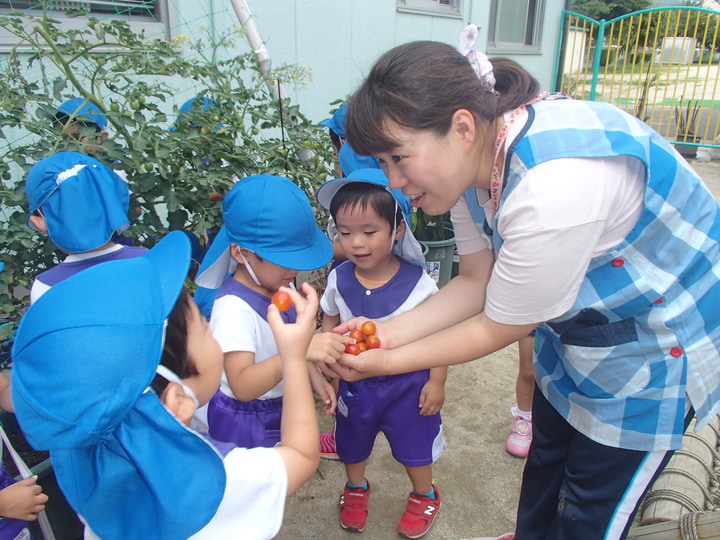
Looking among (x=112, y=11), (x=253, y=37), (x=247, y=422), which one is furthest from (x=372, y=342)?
(x=112, y=11)

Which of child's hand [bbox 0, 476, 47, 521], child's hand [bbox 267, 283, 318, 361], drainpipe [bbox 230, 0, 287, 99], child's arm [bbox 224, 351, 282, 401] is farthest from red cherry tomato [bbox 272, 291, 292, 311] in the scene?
drainpipe [bbox 230, 0, 287, 99]

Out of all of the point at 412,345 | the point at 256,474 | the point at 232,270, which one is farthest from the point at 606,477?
the point at 232,270

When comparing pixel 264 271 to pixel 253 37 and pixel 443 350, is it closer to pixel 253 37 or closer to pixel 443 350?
pixel 443 350

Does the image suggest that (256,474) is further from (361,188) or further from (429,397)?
(361,188)

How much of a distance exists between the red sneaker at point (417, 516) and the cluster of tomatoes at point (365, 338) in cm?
87

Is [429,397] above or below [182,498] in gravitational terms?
below

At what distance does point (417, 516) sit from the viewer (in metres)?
2.28

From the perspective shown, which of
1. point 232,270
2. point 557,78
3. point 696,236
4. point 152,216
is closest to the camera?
point 696,236

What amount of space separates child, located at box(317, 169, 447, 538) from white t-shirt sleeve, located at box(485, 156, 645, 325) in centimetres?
90

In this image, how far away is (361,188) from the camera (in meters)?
2.17

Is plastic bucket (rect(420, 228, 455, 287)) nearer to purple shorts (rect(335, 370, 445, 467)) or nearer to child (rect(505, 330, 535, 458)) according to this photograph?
child (rect(505, 330, 535, 458))

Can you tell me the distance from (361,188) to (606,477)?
1307 millimetres

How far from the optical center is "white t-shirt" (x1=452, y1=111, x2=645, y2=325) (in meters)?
1.14

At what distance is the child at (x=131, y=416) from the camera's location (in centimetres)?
90
